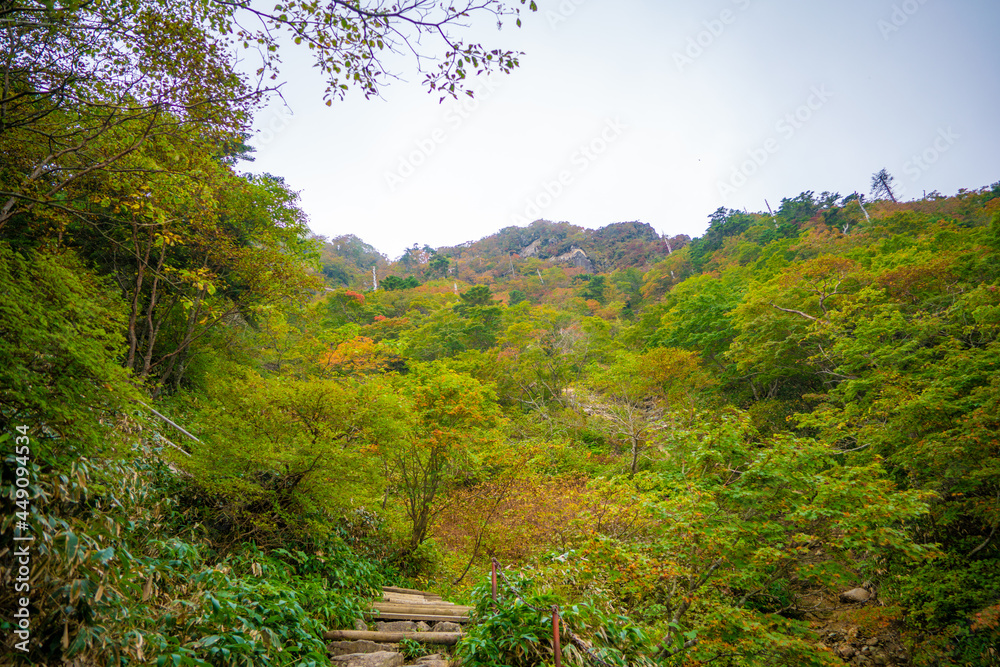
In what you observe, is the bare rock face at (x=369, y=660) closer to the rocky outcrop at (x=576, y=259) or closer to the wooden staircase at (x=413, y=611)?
the wooden staircase at (x=413, y=611)

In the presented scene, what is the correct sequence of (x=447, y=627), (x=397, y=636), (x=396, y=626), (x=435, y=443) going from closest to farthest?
1. (x=397, y=636)
2. (x=447, y=627)
3. (x=396, y=626)
4. (x=435, y=443)

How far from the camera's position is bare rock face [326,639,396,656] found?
3.80 metres

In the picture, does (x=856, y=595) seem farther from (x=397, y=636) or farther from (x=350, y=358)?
(x=350, y=358)

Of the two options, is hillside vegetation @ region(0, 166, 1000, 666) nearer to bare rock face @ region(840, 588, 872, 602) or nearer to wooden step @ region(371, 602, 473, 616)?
bare rock face @ region(840, 588, 872, 602)

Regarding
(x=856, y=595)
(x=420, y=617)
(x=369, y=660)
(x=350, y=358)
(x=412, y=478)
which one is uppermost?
(x=350, y=358)

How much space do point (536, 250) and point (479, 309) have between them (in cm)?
3774

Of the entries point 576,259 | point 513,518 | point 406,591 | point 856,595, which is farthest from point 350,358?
point 576,259

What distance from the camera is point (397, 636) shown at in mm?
4117

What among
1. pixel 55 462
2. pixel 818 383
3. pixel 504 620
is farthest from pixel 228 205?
pixel 818 383

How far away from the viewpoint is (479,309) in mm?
21984

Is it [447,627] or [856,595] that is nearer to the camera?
[447,627]

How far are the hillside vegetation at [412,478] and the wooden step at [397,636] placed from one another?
223mm

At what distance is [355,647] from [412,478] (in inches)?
164

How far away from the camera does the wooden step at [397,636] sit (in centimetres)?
403
